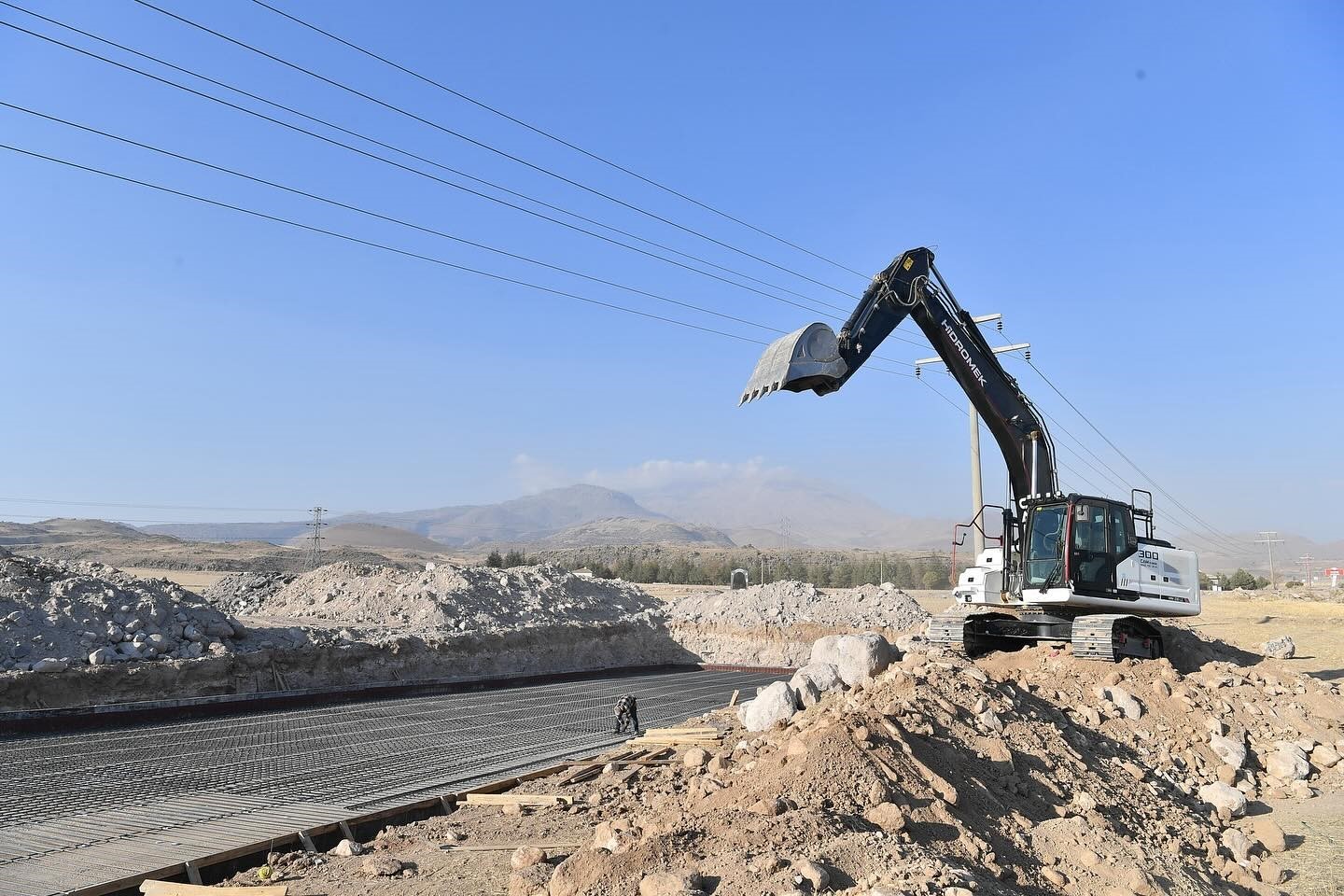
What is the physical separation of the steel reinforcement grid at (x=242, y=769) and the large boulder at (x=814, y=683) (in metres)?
2.48

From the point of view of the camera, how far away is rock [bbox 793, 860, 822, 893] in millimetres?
4059

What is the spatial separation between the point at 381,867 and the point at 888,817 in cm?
300

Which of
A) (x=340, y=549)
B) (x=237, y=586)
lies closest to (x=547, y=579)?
(x=237, y=586)

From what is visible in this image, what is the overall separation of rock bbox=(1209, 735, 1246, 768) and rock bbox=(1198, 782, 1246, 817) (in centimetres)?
97

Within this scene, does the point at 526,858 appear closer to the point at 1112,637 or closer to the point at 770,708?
the point at 770,708

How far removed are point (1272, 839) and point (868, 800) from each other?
371cm

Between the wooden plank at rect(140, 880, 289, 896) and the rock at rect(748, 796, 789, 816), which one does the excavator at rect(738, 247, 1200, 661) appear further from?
the wooden plank at rect(140, 880, 289, 896)

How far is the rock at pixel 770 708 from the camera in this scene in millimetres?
8422

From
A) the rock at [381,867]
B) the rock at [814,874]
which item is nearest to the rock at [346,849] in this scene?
the rock at [381,867]

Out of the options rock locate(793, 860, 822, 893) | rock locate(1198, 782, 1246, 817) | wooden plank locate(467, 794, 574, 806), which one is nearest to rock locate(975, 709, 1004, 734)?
rock locate(1198, 782, 1246, 817)

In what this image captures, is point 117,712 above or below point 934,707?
below

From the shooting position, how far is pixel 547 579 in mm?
25609

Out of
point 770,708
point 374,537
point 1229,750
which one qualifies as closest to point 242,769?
point 770,708

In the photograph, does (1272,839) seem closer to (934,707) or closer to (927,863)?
(934,707)
